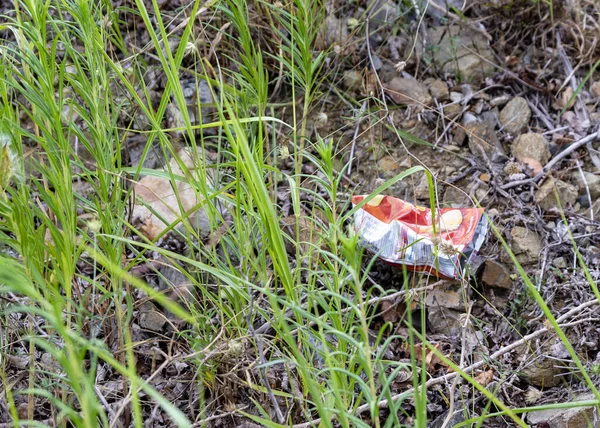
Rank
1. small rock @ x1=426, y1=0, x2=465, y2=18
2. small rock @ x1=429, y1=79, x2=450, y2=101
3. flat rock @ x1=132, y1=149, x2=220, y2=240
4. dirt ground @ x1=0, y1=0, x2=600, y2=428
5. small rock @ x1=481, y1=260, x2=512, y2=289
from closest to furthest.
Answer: dirt ground @ x1=0, y1=0, x2=600, y2=428 → small rock @ x1=481, y1=260, x2=512, y2=289 → flat rock @ x1=132, y1=149, x2=220, y2=240 → small rock @ x1=429, y1=79, x2=450, y2=101 → small rock @ x1=426, y1=0, x2=465, y2=18

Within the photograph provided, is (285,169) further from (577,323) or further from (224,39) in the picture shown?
(577,323)

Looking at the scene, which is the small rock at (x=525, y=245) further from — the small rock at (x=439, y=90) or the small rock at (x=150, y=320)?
the small rock at (x=150, y=320)

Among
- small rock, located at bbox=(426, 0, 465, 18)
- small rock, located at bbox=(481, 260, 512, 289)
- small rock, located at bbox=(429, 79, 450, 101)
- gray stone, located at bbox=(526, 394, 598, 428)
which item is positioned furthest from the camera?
small rock, located at bbox=(426, 0, 465, 18)

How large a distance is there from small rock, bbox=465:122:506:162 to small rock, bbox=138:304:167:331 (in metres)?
1.57

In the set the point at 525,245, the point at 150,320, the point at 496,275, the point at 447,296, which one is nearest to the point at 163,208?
the point at 150,320

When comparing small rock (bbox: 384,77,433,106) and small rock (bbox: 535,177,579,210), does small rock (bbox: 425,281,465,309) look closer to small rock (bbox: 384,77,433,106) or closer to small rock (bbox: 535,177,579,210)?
small rock (bbox: 535,177,579,210)

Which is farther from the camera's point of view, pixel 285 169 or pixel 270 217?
pixel 285 169

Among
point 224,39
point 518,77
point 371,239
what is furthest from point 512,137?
point 224,39

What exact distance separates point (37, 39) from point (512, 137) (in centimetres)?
214

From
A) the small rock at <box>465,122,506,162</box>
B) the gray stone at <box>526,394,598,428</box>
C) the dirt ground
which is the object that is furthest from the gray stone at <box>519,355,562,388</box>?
the small rock at <box>465,122,506,162</box>

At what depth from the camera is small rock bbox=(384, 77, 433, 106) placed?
3.21 meters

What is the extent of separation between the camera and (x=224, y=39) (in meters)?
3.07

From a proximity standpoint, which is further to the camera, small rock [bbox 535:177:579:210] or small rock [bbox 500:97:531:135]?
small rock [bbox 500:97:531:135]

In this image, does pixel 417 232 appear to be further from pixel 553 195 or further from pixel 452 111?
pixel 452 111
